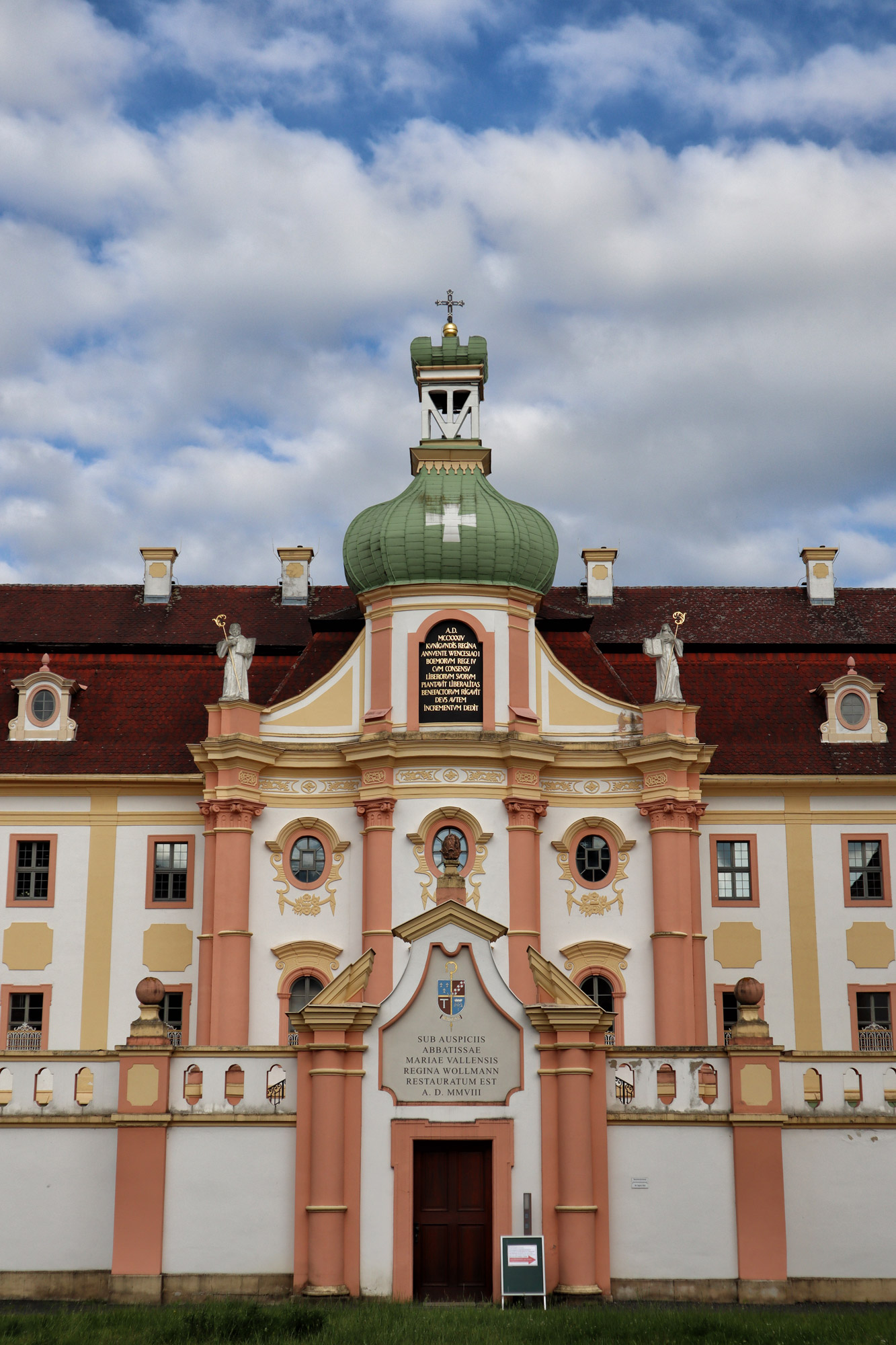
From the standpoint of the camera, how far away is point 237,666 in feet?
122

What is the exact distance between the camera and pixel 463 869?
117 ft

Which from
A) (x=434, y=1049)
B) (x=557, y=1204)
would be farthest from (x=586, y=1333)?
(x=434, y=1049)

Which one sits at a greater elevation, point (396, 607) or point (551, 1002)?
point (396, 607)

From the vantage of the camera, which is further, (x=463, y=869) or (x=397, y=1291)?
(x=463, y=869)

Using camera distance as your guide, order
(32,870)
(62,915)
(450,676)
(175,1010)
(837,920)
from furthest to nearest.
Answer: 1. (32,870)
2. (837,920)
3. (62,915)
4. (175,1010)
5. (450,676)

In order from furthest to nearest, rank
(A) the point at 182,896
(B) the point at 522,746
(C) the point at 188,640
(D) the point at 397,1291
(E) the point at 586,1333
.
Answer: (C) the point at 188,640 < (A) the point at 182,896 < (B) the point at 522,746 < (D) the point at 397,1291 < (E) the point at 586,1333

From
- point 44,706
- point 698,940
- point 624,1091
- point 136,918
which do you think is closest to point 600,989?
point 698,940

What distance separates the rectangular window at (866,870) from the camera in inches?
1491

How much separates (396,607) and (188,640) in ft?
23.5

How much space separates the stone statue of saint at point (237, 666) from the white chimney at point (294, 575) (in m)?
6.17

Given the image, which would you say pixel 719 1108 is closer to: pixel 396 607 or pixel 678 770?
pixel 678 770

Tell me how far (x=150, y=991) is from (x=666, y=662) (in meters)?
17.1

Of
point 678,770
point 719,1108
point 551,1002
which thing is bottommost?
point 719,1108

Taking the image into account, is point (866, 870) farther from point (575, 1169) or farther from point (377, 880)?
point (575, 1169)
